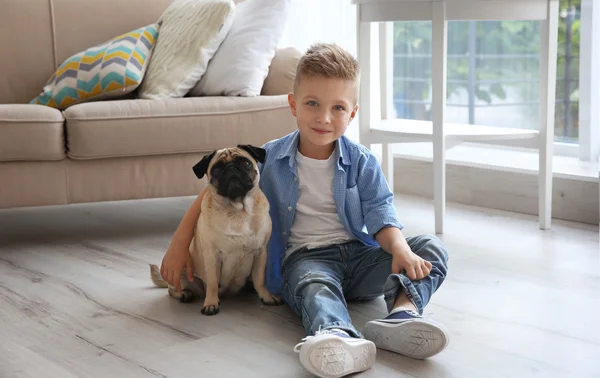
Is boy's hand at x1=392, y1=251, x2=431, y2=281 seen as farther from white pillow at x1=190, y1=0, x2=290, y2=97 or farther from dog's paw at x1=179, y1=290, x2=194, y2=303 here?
white pillow at x1=190, y1=0, x2=290, y2=97

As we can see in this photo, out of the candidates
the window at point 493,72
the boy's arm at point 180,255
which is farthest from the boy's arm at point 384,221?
the window at point 493,72

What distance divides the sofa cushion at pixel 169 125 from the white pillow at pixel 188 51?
154 millimetres

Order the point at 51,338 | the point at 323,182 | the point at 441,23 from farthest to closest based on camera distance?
1. the point at 441,23
2. the point at 323,182
3. the point at 51,338

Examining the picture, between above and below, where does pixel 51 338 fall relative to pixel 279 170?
below

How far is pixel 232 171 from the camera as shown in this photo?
5.81 ft

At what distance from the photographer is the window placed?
305cm

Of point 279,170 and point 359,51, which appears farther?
point 359,51

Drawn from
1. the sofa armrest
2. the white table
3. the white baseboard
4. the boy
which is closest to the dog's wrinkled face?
the boy

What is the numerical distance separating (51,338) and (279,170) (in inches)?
24.8

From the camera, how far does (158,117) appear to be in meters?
2.54

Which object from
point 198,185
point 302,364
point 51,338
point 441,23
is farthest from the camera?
point 198,185

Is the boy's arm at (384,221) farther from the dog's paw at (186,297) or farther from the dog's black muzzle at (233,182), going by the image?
the dog's paw at (186,297)

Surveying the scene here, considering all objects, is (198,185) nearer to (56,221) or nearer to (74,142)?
(74,142)

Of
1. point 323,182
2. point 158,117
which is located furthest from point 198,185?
point 323,182
